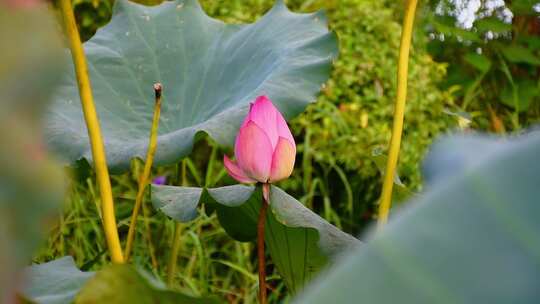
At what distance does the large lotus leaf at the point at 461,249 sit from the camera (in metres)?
0.21

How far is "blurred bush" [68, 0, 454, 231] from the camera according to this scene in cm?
269

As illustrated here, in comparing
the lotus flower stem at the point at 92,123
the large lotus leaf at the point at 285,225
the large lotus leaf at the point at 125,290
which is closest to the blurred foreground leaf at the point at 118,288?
the large lotus leaf at the point at 125,290

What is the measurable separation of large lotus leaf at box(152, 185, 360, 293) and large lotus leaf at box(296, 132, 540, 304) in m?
0.46

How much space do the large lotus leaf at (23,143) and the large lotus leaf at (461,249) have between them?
0.07m

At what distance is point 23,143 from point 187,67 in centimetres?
114

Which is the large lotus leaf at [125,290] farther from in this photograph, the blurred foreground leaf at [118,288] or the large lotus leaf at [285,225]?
the large lotus leaf at [285,225]

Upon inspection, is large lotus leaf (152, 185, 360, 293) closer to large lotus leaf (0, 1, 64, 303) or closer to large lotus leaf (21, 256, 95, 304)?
large lotus leaf (21, 256, 95, 304)

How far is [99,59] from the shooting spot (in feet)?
4.28

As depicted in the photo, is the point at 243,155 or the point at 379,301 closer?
the point at 379,301

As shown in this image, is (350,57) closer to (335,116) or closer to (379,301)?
(335,116)

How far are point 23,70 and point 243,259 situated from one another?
2235mm

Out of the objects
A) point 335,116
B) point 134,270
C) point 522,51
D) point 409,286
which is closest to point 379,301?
point 409,286

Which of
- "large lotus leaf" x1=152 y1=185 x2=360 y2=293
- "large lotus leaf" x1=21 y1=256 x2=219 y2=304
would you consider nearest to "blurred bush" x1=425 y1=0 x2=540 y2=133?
"large lotus leaf" x1=152 y1=185 x2=360 y2=293

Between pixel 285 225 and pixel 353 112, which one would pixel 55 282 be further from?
pixel 353 112
